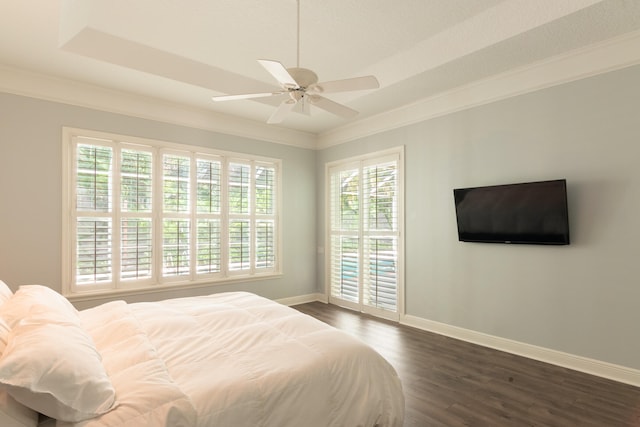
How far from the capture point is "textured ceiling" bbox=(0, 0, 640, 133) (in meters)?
2.66

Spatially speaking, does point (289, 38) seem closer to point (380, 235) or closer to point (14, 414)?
point (380, 235)

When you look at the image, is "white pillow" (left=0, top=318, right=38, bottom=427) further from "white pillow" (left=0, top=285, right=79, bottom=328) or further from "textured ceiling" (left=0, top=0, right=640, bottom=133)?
"textured ceiling" (left=0, top=0, right=640, bottom=133)

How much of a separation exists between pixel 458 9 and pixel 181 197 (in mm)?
3741

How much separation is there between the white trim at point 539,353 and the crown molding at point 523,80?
2.52m

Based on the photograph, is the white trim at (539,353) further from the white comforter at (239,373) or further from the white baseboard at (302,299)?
the white comforter at (239,373)

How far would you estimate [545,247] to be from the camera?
10.6 feet

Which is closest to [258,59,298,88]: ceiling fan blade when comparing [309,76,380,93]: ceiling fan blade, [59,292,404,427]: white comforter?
[309,76,380,93]: ceiling fan blade

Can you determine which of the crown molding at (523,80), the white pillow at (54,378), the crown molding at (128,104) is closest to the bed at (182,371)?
the white pillow at (54,378)

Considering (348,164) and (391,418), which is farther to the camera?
(348,164)

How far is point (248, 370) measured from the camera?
1.68 meters

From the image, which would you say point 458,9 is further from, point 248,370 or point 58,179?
point 58,179

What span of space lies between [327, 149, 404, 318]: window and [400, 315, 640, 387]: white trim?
0.66 m

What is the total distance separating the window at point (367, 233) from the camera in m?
4.63

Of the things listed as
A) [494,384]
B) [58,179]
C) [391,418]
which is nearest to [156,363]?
[391,418]
